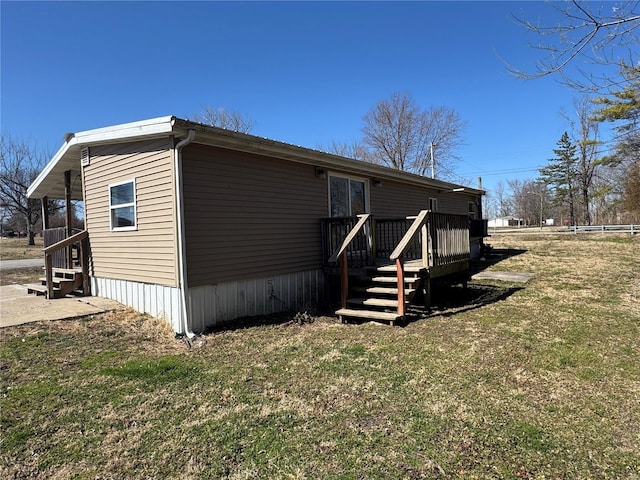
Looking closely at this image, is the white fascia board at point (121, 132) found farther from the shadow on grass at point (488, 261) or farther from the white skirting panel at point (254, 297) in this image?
the shadow on grass at point (488, 261)

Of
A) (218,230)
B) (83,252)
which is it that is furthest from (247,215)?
(83,252)

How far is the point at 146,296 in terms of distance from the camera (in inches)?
252

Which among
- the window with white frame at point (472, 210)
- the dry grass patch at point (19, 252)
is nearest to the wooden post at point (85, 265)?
the window with white frame at point (472, 210)

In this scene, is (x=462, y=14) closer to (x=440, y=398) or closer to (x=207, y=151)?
(x=207, y=151)

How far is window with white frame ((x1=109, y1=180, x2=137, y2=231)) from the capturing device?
6625 mm

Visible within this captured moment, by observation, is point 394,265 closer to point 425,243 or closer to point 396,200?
point 425,243

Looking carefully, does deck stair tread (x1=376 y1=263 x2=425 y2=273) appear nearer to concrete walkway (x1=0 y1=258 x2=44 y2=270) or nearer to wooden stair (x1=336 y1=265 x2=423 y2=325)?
wooden stair (x1=336 y1=265 x2=423 y2=325)

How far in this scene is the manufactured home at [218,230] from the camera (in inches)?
226

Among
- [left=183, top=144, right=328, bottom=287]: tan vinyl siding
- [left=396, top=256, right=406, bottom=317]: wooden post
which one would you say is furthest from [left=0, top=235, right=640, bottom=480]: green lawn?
[left=183, top=144, right=328, bottom=287]: tan vinyl siding

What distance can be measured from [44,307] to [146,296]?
207 centimetres

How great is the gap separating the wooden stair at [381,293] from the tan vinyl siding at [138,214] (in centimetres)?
296

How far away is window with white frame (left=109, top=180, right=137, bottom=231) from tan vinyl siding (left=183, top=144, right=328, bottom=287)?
149 centimetres

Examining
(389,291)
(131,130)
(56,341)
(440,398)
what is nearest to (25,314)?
(56,341)

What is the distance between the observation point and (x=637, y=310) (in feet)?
20.5
